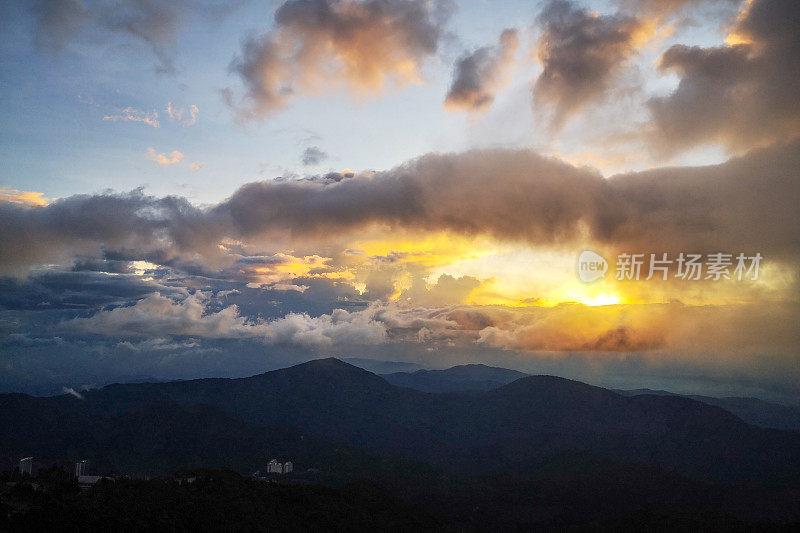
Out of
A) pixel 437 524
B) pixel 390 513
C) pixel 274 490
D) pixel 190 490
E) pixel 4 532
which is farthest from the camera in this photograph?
pixel 437 524

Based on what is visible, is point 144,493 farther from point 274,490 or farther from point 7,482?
point 274,490

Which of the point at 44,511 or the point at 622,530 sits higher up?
the point at 44,511

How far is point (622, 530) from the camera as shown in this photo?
185 meters

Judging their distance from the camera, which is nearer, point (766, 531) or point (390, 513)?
point (766, 531)

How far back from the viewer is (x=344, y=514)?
14700 cm

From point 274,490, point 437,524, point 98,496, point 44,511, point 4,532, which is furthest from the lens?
point 437,524

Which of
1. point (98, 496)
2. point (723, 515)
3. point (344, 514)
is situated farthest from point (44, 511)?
point (723, 515)

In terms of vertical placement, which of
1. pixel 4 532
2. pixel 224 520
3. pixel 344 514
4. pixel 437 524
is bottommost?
pixel 437 524

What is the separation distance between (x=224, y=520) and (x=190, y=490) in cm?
2019

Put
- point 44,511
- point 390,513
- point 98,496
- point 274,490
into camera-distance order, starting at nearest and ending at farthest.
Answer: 1. point 44,511
2. point 98,496
3. point 274,490
4. point 390,513

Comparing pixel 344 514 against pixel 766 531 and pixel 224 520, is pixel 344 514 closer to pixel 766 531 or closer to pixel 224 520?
pixel 224 520

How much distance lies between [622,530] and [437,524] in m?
69.4

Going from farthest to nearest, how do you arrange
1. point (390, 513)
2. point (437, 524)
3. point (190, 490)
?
point (437, 524), point (390, 513), point (190, 490)

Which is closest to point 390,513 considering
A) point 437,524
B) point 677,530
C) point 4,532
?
point 437,524
